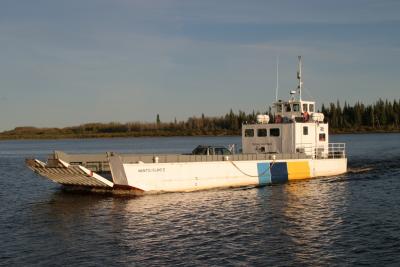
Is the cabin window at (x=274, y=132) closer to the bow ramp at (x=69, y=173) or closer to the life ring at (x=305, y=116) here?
the life ring at (x=305, y=116)

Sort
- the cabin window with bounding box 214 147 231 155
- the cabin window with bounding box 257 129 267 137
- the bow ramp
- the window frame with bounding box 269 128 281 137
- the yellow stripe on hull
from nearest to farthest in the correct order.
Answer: the bow ramp → the cabin window with bounding box 214 147 231 155 → the yellow stripe on hull → the window frame with bounding box 269 128 281 137 → the cabin window with bounding box 257 129 267 137

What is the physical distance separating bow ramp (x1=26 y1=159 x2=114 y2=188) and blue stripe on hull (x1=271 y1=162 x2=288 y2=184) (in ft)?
37.8

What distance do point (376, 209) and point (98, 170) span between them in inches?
696

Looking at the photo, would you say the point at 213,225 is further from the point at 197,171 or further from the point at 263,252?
the point at 197,171

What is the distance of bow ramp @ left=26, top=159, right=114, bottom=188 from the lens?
30.3 meters

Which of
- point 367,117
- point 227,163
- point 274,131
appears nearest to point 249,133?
point 274,131

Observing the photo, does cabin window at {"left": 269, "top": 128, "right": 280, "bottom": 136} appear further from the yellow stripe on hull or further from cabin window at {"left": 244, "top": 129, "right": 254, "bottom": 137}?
the yellow stripe on hull

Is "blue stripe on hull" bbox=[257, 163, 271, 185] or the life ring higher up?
the life ring

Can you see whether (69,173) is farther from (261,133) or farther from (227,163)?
(261,133)

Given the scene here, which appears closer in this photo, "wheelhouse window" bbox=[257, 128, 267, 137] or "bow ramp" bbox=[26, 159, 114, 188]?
"bow ramp" bbox=[26, 159, 114, 188]

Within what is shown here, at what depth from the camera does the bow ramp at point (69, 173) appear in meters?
30.3

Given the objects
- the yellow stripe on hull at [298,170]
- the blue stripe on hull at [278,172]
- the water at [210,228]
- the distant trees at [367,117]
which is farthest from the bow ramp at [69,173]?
the distant trees at [367,117]

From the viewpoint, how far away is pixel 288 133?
39156mm

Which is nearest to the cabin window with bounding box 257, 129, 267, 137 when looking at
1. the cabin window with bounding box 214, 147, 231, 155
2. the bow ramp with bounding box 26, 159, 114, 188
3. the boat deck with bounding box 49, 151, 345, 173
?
the boat deck with bounding box 49, 151, 345, 173
